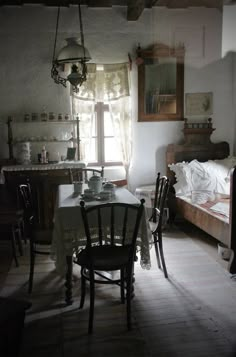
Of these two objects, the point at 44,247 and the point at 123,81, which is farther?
the point at 123,81

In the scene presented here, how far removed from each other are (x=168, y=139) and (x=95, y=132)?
1094 mm

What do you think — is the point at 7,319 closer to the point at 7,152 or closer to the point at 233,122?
the point at 7,152

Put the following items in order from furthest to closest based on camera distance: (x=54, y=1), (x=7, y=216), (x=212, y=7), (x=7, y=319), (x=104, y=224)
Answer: (x=212, y=7), (x=54, y=1), (x=7, y=216), (x=104, y=224), (x=7, y=319)

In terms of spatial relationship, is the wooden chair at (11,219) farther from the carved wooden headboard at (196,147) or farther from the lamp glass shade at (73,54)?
the carved wooden headboard at (196,147)

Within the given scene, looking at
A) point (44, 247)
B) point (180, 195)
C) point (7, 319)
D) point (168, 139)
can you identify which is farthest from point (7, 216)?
point (168, 139)

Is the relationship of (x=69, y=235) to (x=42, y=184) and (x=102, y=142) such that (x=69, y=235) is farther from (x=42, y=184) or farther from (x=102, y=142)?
(x=102, y=142)

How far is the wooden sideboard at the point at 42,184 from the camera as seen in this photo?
4.14 meters

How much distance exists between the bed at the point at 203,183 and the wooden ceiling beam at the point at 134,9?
5.30 feet

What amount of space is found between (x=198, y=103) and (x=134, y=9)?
1.59 meters

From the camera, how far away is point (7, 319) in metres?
1.97

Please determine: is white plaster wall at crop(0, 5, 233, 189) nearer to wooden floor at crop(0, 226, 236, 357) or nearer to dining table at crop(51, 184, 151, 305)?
wooden floor at crop(0, 226, 236, 357)

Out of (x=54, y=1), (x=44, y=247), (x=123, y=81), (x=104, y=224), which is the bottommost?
(x=44, y=247)

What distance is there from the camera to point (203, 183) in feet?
14.7

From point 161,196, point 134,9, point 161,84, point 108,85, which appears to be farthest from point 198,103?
point 161,196
